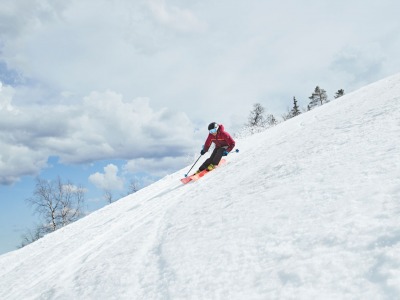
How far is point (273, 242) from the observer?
3.77 m

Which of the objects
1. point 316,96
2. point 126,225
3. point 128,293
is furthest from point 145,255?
point 316,96

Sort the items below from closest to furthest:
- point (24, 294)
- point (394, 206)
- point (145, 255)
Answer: point (394, 206) < point (145, 255) < point (24, 294)

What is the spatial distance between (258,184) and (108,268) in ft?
9.83

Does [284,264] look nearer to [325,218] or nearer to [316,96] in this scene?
[325,218]

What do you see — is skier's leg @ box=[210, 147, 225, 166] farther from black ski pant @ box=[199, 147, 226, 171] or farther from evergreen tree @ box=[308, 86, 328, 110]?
evergreen tree @ box=[308, 86, 328, 110]

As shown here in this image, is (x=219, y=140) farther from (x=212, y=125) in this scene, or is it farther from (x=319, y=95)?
(x=319, y=95)

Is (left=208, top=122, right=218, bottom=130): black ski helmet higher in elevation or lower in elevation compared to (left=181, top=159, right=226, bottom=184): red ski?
higher

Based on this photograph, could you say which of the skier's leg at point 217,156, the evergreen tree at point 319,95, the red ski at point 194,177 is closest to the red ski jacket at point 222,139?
the skier's leg at point 217,156

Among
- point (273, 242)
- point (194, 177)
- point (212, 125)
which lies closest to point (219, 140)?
point (212, 125)

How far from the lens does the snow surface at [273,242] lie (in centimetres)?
295

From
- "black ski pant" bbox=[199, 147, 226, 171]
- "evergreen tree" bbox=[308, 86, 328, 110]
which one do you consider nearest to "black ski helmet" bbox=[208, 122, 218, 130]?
"black ski pant" bbox=[199, 147, 226, 171]

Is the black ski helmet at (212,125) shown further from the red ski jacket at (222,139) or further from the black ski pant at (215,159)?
the black ski pant at (215,159)

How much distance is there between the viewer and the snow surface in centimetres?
295

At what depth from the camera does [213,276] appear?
3.59 meters
